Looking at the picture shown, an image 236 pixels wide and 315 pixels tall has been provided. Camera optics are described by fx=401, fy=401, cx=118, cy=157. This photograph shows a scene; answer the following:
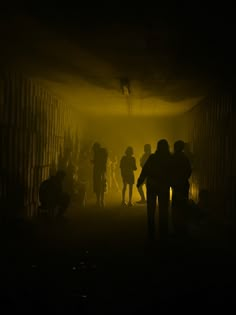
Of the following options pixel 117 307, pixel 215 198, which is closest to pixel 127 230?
pixel 215 198

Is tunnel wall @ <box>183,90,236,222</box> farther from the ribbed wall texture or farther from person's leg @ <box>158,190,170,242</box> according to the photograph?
person's leg @ <box>158,190,170,242</box>

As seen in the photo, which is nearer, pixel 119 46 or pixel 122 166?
pixel 119 46

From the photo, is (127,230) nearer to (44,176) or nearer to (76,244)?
(76,244)

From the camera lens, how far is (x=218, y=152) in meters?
11.5

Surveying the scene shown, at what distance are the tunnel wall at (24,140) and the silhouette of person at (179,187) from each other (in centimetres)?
365

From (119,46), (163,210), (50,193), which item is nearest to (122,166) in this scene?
(50,193)

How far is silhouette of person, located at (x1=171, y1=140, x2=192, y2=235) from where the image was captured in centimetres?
816

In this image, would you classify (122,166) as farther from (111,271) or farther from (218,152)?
(111,271)

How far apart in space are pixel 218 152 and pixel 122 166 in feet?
12.4

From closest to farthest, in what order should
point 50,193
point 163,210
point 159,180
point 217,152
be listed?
1. point 159,180
2. point 163,210
3. point 50,193
4. point 217,152

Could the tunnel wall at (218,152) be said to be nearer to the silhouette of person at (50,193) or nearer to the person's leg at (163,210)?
the person's leg at (163,210)

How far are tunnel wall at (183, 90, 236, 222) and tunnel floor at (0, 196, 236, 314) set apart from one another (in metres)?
1.33

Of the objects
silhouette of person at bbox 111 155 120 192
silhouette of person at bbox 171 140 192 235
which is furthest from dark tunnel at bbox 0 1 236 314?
silhouette of person at bbox 111 155 120 192

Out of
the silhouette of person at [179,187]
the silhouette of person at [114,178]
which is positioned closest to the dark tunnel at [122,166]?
the silhouette of person at [179,187]
